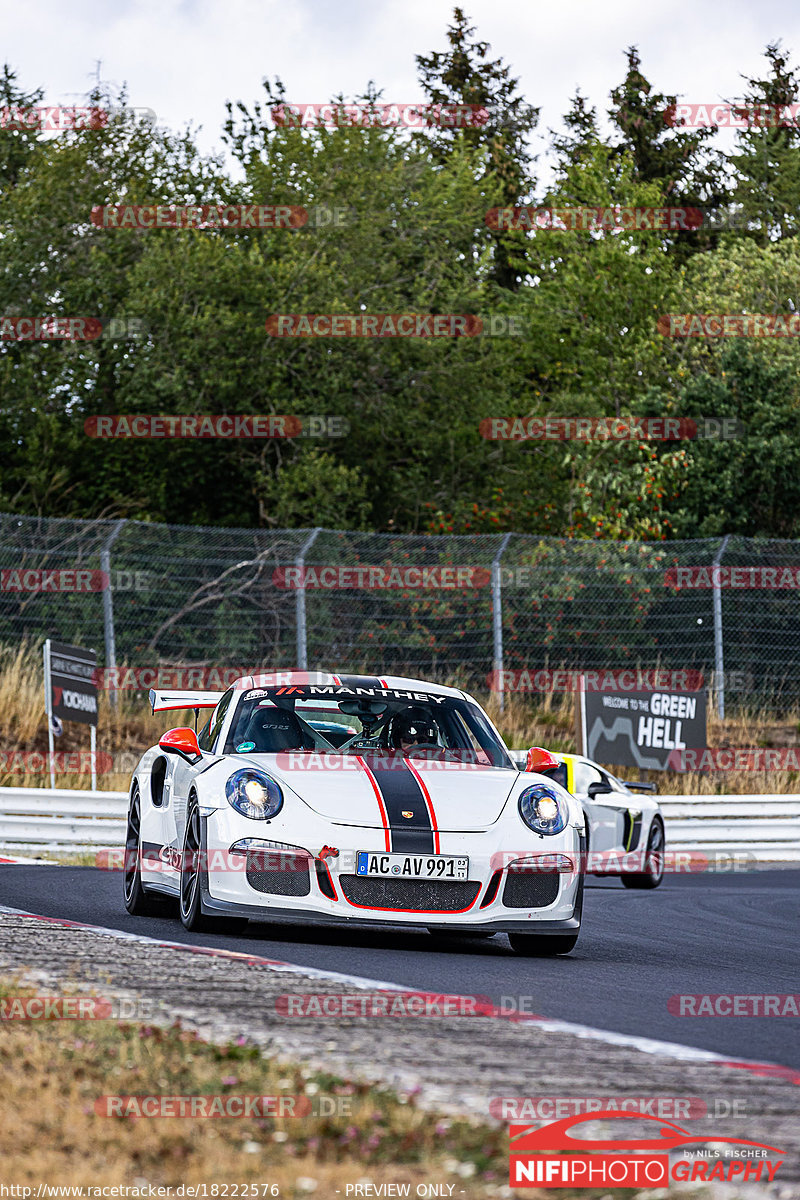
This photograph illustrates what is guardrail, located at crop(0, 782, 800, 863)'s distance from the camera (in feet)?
53.5

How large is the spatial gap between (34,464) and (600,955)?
75.6 ft

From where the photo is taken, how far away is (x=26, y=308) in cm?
3152

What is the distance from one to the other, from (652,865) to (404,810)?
785 cm

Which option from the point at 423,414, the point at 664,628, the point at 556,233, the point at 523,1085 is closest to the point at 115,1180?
the point at 523,1085

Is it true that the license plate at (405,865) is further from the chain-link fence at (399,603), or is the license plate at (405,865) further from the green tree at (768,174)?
the green tree at (768,174)

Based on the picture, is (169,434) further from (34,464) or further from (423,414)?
(423,414)
